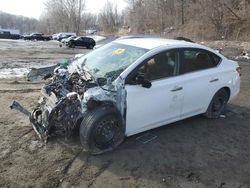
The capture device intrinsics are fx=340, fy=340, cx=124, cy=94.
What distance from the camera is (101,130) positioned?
5.04 m

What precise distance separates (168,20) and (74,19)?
37.5 metres

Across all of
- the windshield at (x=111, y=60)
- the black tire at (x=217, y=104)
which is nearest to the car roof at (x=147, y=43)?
the windshield at (x=111, y=60)

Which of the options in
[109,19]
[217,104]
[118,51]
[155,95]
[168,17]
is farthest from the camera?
[109,19]

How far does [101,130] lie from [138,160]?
698 millimetres

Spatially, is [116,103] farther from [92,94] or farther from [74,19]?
[74,19]

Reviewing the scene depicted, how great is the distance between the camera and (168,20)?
58375 mm

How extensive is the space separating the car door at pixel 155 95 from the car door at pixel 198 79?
0.63 feet

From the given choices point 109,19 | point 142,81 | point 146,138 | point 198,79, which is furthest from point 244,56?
point 109,19

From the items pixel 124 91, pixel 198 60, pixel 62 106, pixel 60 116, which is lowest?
pixel 60 116

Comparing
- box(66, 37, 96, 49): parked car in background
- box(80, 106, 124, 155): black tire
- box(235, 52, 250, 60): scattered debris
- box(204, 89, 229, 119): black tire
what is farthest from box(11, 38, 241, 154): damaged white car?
box(66, 37, 96, 49): parked car in background

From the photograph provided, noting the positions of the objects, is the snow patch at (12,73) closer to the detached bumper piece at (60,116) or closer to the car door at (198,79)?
the detached bumper piece at (60,116)

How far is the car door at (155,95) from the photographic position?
5.25 metres

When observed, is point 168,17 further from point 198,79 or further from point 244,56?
point 198,79

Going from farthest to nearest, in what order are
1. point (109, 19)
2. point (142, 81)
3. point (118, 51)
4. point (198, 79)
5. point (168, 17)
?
1. point (109, 19)
2. point (168, 17)
3. point (198, 79)
4. point (118, 51)
5. point (142, 81)
